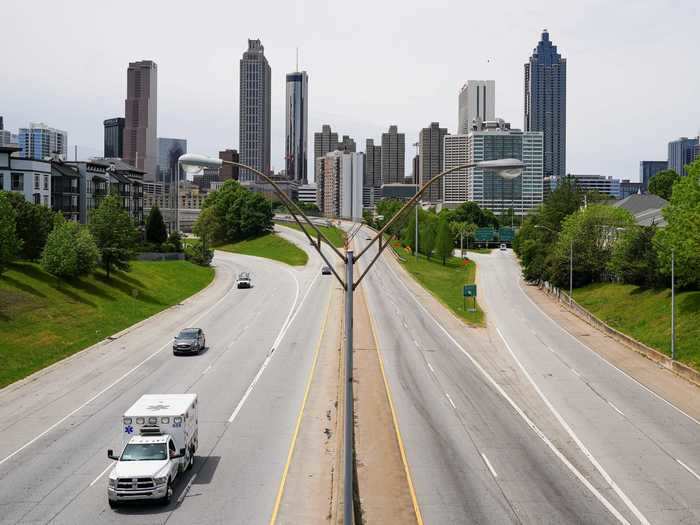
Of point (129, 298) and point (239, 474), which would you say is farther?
point (129, 298)

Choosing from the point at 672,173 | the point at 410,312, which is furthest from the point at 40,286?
the point at 672,173

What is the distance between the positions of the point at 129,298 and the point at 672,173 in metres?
145

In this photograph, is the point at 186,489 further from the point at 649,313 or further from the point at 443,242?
the point at 443,242

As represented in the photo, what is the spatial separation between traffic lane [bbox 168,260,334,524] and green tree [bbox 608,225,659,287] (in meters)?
35.3

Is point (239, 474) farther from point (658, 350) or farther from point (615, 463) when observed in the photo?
point (658, 350)

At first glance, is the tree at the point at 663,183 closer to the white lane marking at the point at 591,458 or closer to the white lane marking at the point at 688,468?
the white lane marking at the point at 591,458

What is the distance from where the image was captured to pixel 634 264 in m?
66.9

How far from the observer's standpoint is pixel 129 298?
63156 millimetres

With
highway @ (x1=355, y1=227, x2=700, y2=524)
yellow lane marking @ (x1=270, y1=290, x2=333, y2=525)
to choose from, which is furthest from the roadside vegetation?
yellow lane marking @ (x1=270, y1=290, x2=333, y2=525)

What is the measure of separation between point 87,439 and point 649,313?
45.9 meters

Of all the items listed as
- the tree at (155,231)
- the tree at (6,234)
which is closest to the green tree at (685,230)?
the tree at (6,234)

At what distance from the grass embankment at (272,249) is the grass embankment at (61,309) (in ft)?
141

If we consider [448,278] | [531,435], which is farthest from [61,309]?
[448,278]

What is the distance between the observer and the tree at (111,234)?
65.1 meters
